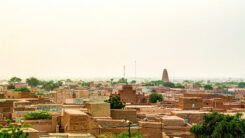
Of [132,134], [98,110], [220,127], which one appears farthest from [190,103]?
[220,127]

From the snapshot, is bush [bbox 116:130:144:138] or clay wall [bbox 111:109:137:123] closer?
bush [bbox 116:130:144:138]

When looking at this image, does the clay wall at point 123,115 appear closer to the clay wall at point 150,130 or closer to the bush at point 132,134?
the clay wall at point 150,130

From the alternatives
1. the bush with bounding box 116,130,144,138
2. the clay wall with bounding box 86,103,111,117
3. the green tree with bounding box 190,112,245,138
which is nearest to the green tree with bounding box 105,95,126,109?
the clay wall with bounding box 86,103,111,117

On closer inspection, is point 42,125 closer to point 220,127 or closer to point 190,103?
point 220,127

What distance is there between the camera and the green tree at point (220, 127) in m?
15.2

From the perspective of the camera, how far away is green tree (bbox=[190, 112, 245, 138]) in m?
15.2

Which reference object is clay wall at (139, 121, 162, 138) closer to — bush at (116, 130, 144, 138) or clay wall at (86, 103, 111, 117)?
bush at (116, 130, 144, 138)

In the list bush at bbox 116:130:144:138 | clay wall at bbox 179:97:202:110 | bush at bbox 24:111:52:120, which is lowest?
bush at bbox 116:130:144:138

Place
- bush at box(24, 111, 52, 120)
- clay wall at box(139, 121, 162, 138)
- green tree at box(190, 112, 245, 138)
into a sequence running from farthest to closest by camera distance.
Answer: bush at box(24, 111, 52, 120), clay wall at box(139, 121, 162, 138), green tree at box(190, 112, 245, 138)

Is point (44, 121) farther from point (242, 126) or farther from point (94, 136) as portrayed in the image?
point (242, 126)

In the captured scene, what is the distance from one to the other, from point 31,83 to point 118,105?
96.4m

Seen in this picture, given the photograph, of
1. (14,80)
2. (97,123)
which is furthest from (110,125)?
(14,80)

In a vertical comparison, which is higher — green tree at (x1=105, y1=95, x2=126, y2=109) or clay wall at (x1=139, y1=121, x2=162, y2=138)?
green tree at (x1=105, y1=95, x2=126, y2=109)

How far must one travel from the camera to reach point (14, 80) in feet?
427
